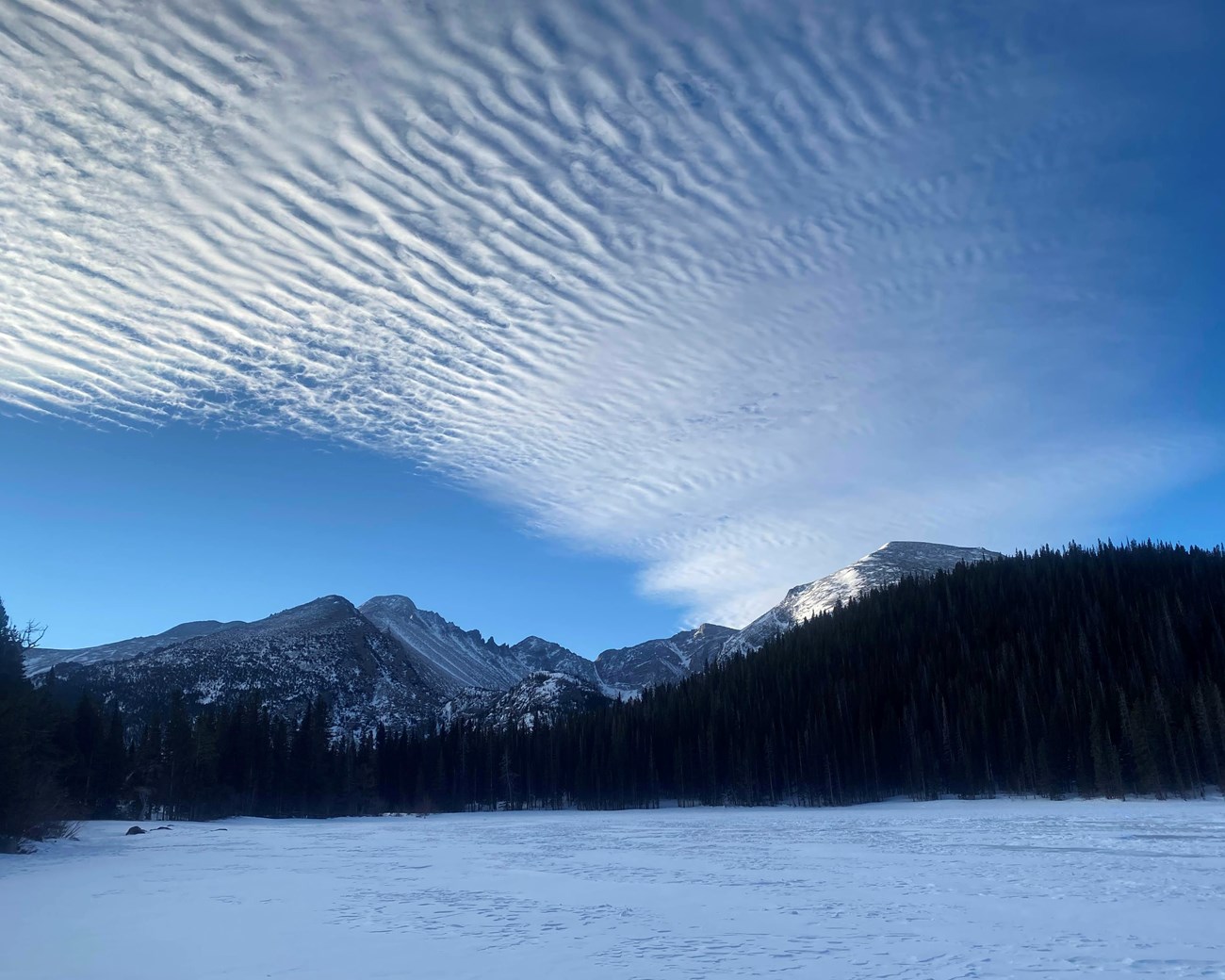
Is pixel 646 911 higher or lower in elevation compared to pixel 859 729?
lower

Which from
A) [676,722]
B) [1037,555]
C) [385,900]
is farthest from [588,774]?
[385,900]

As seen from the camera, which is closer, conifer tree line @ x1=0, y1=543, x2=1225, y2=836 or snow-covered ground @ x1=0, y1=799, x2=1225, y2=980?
snow-covered ground @ x1=0, y1=799, x2=1225, y2=980

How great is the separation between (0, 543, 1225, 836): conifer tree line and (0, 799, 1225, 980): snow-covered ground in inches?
1395

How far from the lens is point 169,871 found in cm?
3080

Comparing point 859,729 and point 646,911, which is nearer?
point 646,911

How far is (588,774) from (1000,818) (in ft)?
284

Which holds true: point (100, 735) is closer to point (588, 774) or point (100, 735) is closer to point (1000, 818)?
point (588, 774)

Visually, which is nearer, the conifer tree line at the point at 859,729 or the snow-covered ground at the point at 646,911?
the snow-covered ground at the point at 646,911

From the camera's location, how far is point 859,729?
346 ft

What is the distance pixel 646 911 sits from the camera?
18.7 m

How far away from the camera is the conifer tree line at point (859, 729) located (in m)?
83.5

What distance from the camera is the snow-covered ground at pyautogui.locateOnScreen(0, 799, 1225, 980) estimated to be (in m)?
13.0

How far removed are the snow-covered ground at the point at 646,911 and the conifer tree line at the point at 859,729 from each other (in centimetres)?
3543

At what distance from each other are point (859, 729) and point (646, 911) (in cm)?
9527
